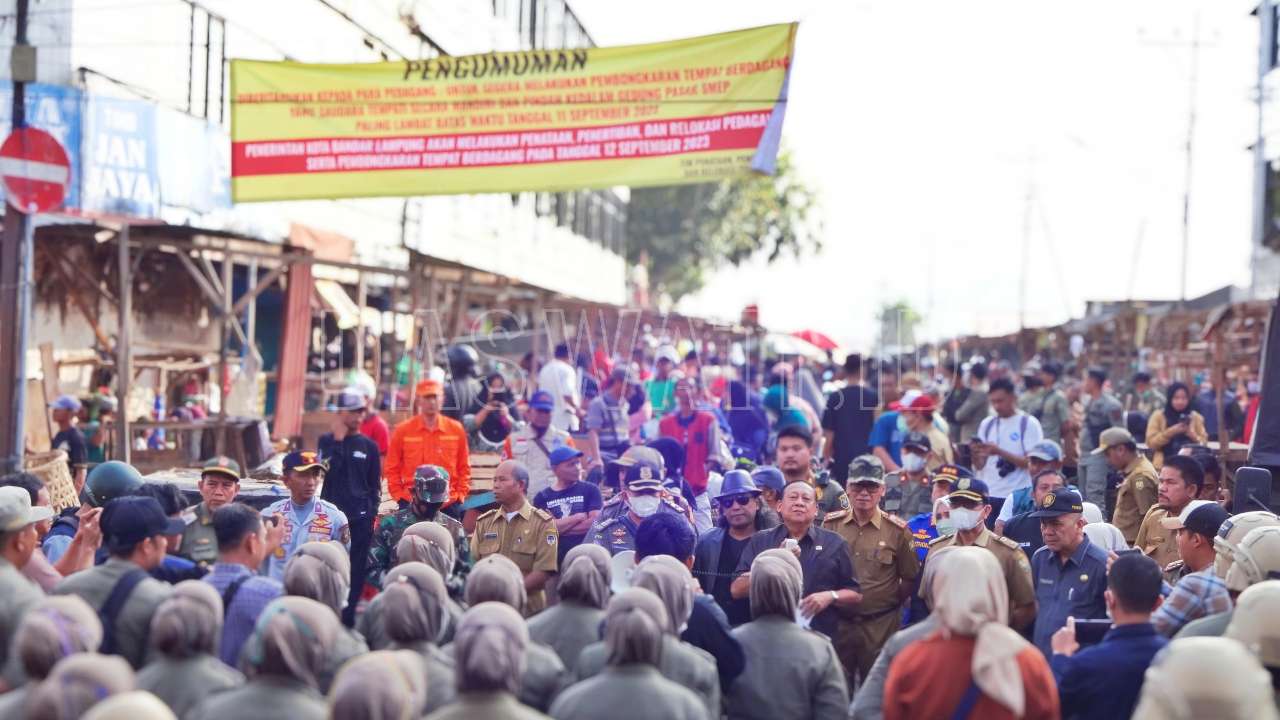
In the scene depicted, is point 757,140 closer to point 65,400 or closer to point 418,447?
point 418,447

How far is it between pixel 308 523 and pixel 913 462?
15.8 feet

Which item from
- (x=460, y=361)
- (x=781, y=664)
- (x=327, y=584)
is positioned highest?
(x=460, y=361)

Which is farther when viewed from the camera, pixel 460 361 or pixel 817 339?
pixel 817 339

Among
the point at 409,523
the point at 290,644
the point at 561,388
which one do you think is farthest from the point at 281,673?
the point at 561,388

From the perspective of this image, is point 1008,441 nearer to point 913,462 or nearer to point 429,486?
point 913,462

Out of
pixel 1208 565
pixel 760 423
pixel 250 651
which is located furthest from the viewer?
pixel 760 423

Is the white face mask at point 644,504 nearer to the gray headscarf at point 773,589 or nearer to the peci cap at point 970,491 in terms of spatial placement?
the peci cap at point 970,491

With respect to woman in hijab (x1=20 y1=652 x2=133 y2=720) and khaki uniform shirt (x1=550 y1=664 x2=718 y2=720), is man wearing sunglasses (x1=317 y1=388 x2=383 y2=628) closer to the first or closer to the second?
khaki uniform shirt (x1=550 y1=664 x2=718 y2=720)

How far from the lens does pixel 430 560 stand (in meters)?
6.54

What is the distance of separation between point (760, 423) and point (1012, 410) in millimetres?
4016

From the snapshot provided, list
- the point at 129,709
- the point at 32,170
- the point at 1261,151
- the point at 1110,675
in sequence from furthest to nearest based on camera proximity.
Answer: the point at 1261,151
the point at 32,170
the point at 1110,675
the point at 129,709

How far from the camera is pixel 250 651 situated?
443cm

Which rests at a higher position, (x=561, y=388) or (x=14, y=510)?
(x=561, y=388)

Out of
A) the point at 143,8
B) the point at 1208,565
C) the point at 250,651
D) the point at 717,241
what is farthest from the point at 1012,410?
the point at 717,241
